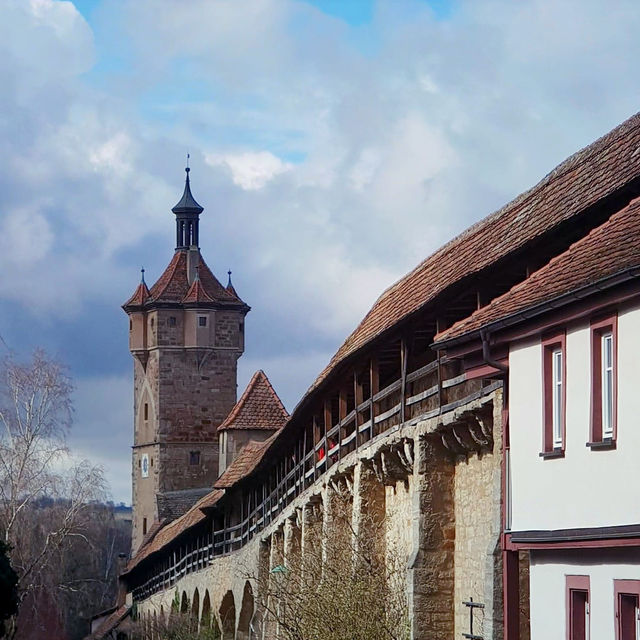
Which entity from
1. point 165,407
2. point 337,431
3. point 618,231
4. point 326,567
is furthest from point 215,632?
point 165,407

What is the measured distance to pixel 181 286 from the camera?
6906cm

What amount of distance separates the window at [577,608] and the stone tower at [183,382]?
52.9 meters

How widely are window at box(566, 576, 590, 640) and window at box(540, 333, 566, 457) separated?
101cm

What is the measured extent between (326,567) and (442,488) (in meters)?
2.23

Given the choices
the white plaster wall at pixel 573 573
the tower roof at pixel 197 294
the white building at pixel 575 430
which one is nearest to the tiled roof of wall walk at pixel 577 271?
the white building at pixel 575 430

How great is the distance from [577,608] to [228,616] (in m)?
25.2

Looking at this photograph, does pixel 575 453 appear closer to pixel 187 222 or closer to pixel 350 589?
pixel 350 589

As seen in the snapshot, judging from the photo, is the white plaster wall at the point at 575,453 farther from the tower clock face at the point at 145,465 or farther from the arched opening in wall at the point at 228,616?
the tower clock face at the point at 145,465

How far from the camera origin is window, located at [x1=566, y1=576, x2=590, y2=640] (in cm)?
1296

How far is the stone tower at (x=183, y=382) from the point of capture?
66.8 m

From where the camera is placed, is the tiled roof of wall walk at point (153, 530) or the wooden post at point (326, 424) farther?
the tiled roof of wall walk at point (153, 530)

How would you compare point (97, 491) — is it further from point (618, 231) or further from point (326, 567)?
point (618, 231)

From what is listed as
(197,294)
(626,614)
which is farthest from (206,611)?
(626,614)

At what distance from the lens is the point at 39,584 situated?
4675cm
